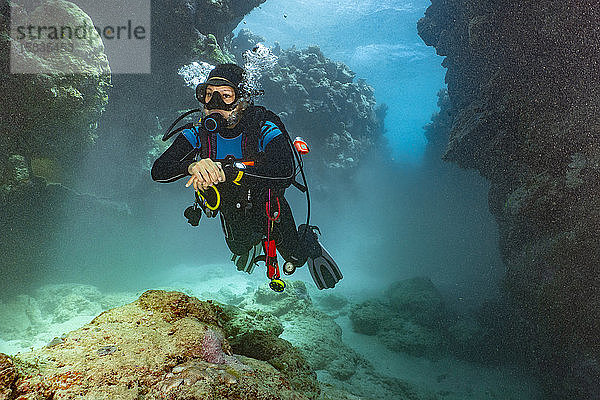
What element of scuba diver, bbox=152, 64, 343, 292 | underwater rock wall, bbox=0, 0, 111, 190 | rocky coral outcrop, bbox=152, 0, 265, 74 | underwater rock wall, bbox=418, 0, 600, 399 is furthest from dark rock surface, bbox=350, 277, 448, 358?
rocky coral outcrop, bbox=152, 0, 265, 74

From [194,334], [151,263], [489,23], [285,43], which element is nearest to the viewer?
[194,334]

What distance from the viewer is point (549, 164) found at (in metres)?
7.35

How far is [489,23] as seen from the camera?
9055 mm

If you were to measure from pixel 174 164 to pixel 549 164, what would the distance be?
8.78m

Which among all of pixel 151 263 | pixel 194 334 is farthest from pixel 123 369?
pixel 151 263

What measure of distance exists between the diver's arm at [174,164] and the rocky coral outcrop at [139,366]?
108 cm

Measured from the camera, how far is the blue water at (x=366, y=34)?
33500 mm

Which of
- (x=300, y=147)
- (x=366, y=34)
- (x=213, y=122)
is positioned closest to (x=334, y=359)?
(x=300, y=147)

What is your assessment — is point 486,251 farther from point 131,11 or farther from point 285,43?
point 285,43

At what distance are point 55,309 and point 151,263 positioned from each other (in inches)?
331

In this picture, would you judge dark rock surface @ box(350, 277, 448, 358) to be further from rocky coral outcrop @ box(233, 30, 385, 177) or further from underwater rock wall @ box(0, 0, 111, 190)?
underwater rock wall @ box(0, 0, 111, 190)

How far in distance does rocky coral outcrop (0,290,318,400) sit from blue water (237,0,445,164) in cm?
3099

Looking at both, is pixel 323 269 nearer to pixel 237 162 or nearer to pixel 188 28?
pixel 237 162

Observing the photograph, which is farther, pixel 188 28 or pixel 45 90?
pixel 188 28
